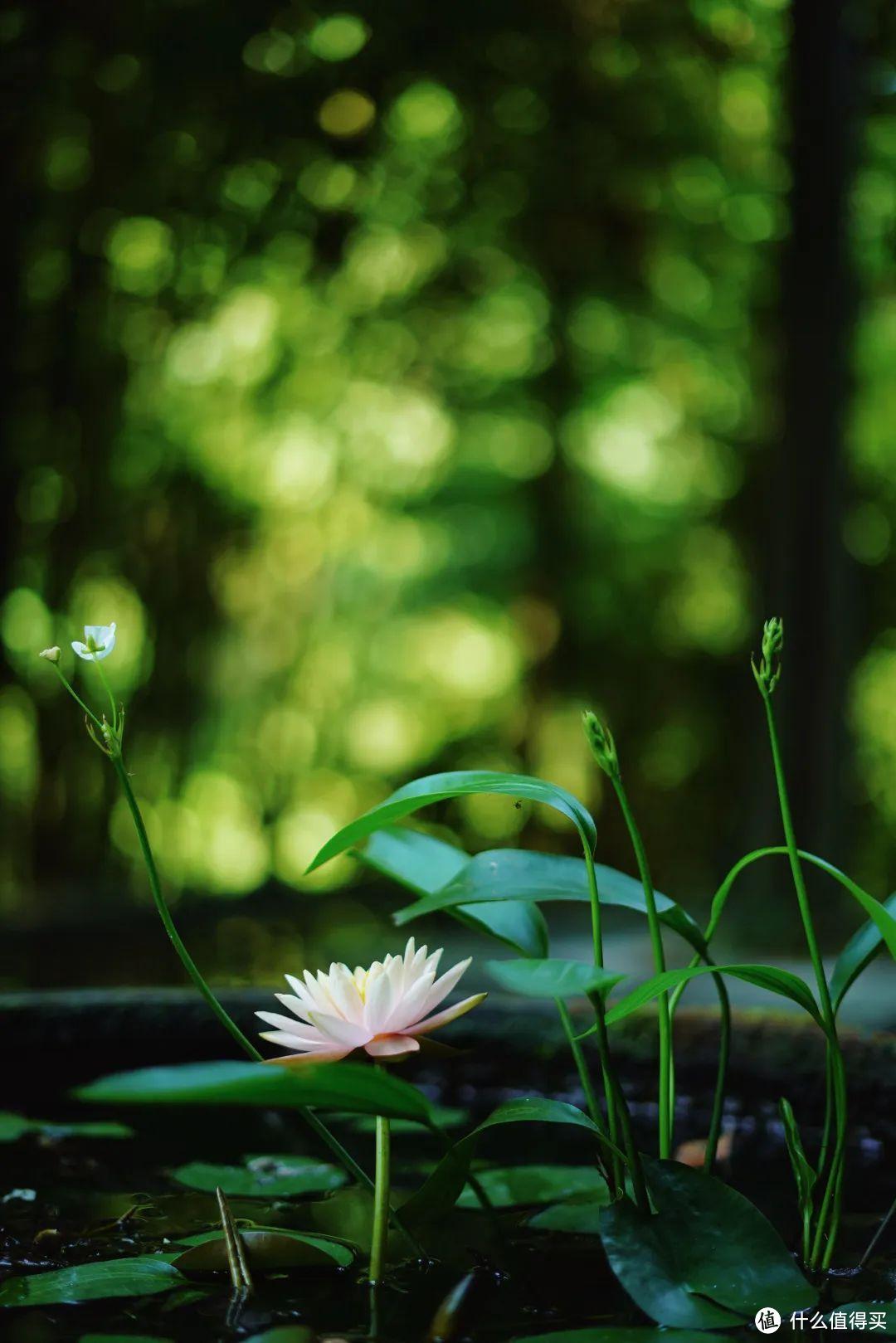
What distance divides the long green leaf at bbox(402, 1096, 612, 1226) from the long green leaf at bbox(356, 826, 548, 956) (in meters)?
0.09

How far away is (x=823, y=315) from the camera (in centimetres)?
279

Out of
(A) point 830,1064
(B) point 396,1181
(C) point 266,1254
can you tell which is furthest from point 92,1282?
(A) point 830,1064

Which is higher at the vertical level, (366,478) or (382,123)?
(382,123)

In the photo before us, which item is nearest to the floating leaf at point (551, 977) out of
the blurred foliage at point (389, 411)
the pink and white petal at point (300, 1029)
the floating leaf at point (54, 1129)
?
the pink and white petal at point (300, 1029)

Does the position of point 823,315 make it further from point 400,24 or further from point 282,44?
point 282,44

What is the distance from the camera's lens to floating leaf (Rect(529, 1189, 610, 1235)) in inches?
28.1

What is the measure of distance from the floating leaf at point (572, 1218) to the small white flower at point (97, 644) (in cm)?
44

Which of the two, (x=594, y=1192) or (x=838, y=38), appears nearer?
(x=594, y=1192)

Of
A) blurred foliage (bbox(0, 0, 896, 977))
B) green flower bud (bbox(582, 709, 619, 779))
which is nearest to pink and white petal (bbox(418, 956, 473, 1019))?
green flower bud (bbox(582, 709, 619, 779))

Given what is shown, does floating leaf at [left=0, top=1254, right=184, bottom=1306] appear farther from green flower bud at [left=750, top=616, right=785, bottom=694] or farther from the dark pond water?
green flower bud at [left=750, top=616, right=785, bottom=694]

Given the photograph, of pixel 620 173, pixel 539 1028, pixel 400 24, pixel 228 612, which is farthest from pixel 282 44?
pixel 539 1028

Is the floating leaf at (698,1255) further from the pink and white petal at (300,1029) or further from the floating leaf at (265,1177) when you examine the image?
the floating leaf at (265,1177)

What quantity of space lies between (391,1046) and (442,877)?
0.16 meters

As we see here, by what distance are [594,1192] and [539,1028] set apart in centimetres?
31
